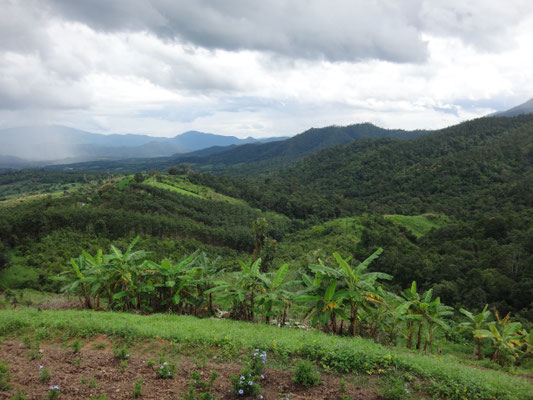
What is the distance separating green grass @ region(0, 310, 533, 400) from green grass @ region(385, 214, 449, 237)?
52.1 metres

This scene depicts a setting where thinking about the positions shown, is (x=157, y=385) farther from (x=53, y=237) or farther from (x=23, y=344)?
(x=53, y=237)

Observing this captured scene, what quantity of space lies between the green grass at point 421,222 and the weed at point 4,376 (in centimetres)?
5668

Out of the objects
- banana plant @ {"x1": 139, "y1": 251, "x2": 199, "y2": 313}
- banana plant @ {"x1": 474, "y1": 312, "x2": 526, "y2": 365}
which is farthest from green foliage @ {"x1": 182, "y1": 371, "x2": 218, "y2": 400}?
banana plant @ {"x1": 474, "y1": 312, "x2": 526, "y2": 365}

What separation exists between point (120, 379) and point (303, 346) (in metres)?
3.32

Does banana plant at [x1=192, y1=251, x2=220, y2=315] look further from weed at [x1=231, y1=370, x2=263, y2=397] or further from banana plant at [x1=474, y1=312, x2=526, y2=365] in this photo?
banana plant at [x1=474, y1=312, x2=526, y2=365]

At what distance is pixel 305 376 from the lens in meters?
4.81

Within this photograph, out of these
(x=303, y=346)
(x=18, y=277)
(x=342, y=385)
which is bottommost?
(x=18, y=277)

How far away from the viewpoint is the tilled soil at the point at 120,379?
4367 millimetres

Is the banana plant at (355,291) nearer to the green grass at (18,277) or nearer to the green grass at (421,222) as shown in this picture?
the green grass at (18,277)

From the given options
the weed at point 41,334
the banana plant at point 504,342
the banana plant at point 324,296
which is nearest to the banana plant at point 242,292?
the banana plant at point 324,296

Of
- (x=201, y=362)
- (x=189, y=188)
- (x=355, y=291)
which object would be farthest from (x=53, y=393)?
(x=189, y=188)

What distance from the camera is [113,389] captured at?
175 inches

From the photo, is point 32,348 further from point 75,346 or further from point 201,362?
point 201,362

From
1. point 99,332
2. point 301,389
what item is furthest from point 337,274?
point 99,332
